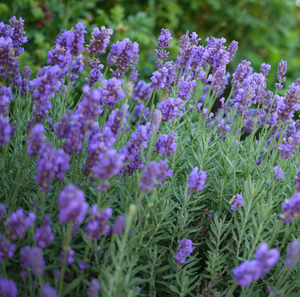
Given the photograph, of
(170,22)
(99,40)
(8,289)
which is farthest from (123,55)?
Answer: (170,22)

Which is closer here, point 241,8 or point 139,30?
point 139,30

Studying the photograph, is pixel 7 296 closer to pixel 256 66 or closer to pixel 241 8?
pixel 256 66

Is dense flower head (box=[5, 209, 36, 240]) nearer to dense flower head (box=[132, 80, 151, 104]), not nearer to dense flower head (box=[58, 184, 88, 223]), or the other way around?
dense flower head (box=[58, 184, 88, 223])

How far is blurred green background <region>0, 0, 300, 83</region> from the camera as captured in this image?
464 cm

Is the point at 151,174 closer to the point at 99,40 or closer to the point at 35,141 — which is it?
the point at 35,141

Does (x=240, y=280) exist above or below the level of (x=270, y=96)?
below

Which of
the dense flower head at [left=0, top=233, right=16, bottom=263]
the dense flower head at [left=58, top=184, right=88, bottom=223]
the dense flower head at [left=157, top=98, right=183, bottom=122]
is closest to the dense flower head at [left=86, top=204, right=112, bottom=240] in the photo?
the dense flower head at [left=58, top=184, right=88, bottom=223]

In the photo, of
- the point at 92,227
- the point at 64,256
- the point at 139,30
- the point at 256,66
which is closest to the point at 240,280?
the point at 92,227

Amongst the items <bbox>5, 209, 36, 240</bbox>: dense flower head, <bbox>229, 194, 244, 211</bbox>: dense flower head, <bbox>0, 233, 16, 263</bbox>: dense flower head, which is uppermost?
<bbox>229, 194, 244, 211</bbox>: dense flower head

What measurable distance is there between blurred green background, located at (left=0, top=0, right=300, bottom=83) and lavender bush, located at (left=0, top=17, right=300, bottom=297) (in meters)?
2.63

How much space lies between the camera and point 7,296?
110 cm

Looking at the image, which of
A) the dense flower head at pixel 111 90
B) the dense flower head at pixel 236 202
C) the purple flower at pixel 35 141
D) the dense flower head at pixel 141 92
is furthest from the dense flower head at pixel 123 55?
the dense flower head at pixel 236 202

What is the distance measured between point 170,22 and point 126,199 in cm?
550

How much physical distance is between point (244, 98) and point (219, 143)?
37 centimetres
